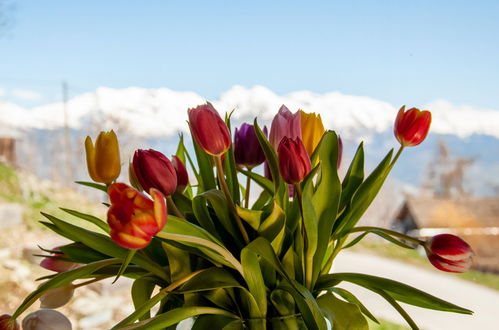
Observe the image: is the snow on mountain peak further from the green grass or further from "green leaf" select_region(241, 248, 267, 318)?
"green leaf" select_region(241, 248, 267, 318)

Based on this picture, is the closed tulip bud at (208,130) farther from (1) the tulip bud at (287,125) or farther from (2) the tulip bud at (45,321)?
(2) the tulip bud at (45,321)

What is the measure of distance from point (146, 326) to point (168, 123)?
11.5ft

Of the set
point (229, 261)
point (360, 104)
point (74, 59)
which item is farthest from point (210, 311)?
point (74, 59)

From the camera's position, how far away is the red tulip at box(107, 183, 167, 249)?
33 centimetres

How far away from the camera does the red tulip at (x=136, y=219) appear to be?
326mm

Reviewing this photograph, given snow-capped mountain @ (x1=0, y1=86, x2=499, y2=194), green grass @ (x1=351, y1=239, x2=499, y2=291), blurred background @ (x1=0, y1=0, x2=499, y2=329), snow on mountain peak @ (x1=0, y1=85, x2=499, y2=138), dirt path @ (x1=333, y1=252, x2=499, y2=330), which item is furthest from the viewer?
snow on mountain peak @ (x1=0, y1=85, x2=499, y2=138)

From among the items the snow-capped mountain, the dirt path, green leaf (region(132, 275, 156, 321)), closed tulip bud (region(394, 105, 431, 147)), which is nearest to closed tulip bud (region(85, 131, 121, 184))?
green leaf (region(132, 275, 156, 321))

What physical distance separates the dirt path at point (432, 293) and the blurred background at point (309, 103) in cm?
1

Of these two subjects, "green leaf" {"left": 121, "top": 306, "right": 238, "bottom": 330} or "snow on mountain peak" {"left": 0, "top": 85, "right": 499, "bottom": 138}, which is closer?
"green leaf" {"left": 121, "top": 306, "right": 238, "bottom": 330}

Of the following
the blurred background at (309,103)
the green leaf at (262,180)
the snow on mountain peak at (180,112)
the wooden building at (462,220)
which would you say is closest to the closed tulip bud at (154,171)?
the green leaf at (262,180)

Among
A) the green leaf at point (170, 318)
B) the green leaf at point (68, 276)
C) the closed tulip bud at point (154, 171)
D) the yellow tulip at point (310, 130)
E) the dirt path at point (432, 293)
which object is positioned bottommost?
the dirt path at point (432, 293)

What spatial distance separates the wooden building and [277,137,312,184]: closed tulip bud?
8.07 feet

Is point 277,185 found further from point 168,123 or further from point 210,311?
point 168,123

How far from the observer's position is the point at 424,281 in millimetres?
2676
